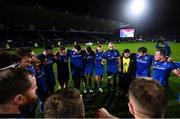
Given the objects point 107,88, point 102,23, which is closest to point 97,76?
point 107,88

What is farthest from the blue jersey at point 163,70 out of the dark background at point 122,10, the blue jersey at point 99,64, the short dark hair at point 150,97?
the dark background at point 122,10

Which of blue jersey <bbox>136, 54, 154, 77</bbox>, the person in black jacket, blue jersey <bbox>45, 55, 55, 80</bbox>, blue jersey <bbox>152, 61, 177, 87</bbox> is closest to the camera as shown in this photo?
blue jersey <bbox>152, 61, 177, 87</bbox>

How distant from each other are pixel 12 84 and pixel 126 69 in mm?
8751

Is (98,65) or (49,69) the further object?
(98,65)

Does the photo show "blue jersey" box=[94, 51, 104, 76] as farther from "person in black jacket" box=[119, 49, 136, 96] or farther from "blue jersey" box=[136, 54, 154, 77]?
"blue jersey" box=[136, 54, 154, 77]

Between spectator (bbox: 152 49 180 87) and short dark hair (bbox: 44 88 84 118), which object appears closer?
short dark hair (bbox: 44 88 84 118)

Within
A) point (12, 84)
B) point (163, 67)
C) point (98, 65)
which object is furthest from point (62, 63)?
point (12, 84)

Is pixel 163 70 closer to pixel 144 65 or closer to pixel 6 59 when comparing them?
pixel 144 65

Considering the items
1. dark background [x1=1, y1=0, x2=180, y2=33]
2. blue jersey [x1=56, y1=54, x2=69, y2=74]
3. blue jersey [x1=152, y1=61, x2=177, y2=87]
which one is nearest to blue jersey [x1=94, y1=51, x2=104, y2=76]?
blue jersey [x1=56, y1=54, x2=69, y2=74]

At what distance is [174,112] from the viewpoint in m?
8.45

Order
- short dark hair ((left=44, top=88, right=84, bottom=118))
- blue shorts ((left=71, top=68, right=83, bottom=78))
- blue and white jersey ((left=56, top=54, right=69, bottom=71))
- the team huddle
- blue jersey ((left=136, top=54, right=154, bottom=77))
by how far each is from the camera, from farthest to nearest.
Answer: blue shorts ((left=71, top=68, right=83, bottom=78))
blue and white jersey ((left=56, top=54, right=69, bottom=71))
blue jersey ((left=136, top=54, right=154, bottom=77))
the team huddle
short dark hair ((left=44, top=88, right=84, bottom=118))

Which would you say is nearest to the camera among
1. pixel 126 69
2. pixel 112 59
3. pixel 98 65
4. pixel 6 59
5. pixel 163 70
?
pixel 6 59

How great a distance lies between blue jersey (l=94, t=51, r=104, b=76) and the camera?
11766 mm

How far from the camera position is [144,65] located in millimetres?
9859
